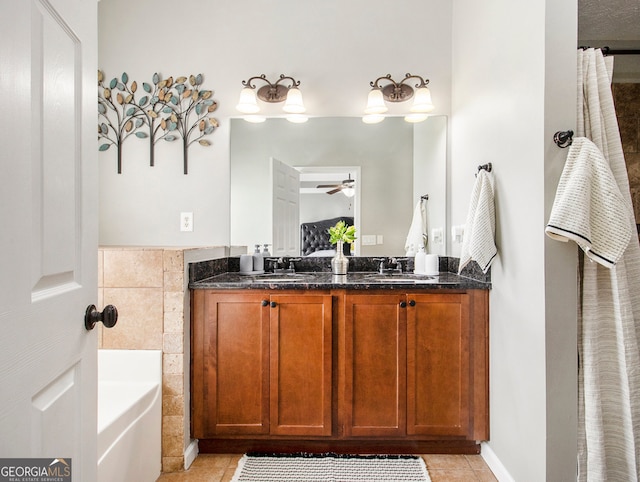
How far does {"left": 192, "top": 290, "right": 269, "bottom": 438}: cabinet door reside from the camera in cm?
195

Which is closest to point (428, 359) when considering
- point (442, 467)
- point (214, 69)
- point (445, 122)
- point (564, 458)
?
point (442, 467)

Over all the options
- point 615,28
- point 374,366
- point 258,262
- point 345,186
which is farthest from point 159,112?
point 615,28

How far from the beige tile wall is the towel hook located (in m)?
1.64

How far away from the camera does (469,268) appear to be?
2172mm

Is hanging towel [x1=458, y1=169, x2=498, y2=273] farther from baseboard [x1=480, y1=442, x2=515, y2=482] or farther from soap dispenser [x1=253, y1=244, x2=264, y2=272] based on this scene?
soap dispenser [x1=253, y1=244, x2=264, y2=272]

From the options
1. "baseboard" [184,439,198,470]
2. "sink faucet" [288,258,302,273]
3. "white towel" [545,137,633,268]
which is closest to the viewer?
"white towel" [545,137,633,268]

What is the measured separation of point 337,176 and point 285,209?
41 centimetres

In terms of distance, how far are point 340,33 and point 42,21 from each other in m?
2.05

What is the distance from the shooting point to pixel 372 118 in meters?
2.53

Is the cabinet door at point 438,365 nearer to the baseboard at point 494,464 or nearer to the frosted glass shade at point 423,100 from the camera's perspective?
the baseboard at point 494,464

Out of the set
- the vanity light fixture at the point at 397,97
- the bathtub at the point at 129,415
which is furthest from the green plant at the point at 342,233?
the bathtub at the point at 129,415

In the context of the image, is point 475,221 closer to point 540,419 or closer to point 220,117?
point 540,419

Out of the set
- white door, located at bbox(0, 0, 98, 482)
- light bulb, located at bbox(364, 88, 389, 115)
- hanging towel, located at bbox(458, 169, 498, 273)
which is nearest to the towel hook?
hanging towel, located at bbox(458, 169, 498, 273)

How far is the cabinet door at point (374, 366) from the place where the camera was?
1943mm
